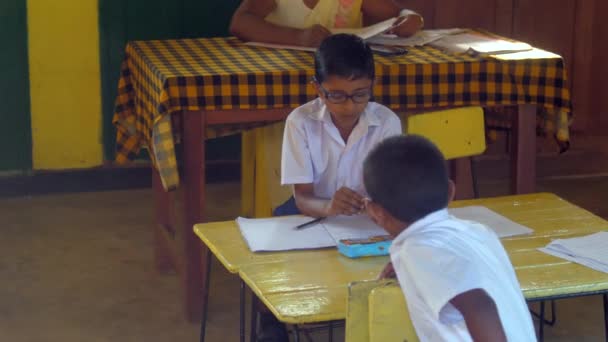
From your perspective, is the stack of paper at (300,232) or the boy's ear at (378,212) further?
the stack of paper at (300,232)

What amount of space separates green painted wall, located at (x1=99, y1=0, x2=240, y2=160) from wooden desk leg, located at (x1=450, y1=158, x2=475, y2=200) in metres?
1.87

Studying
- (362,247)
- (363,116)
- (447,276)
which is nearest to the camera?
(447,276)

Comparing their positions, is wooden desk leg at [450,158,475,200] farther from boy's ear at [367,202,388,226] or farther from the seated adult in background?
boy's ear at [367,202,388,226]

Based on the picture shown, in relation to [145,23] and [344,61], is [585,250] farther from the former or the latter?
[145,23]

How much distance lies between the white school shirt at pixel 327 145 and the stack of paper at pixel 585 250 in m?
0.71

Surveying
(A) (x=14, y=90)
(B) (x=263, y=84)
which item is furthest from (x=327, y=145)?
(A) (x=14, y=90)

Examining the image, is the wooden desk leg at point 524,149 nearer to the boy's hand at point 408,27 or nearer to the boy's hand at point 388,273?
the boy's hand at point 408,27

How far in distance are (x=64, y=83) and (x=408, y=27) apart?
2000mm

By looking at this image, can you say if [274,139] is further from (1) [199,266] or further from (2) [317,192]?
(2) [317,192]

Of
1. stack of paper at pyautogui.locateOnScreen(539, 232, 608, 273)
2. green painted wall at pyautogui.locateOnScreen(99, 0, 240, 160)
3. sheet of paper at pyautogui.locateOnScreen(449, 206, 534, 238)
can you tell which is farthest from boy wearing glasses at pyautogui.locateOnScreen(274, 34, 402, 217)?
green painted wall at pyautogui.locateOnScreen(99, 0, 240, 160)

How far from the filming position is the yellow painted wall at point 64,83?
5.25 metres

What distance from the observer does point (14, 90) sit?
530 cm

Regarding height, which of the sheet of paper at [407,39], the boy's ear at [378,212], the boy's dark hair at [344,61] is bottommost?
the boy's ear at [378,212]

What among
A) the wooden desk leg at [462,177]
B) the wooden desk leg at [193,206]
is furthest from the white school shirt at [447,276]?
the wooden desk leg at [462,177]
